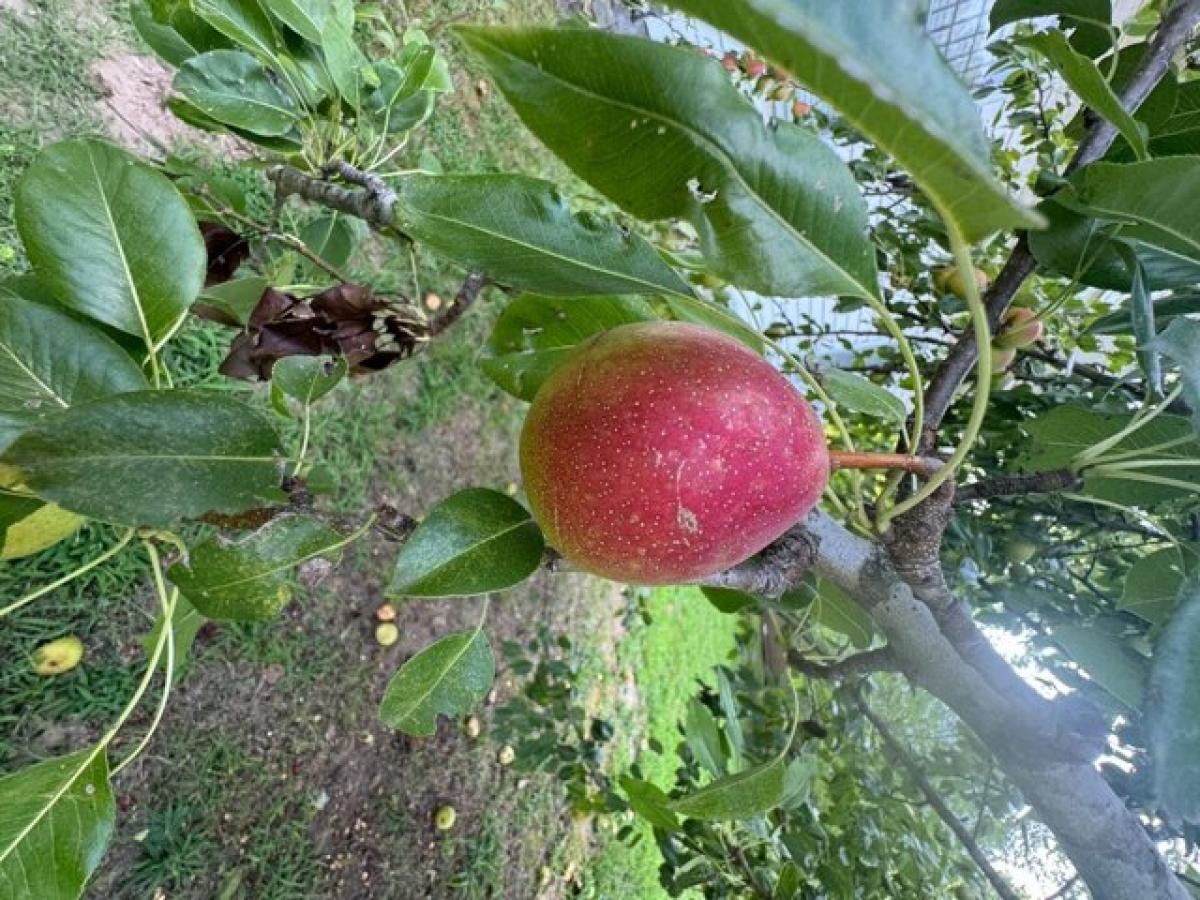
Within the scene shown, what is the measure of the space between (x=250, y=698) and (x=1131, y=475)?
65.8 inches

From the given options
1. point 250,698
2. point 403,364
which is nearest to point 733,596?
point 250,698

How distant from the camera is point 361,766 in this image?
193 centimetres

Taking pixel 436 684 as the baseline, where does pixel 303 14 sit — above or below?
above

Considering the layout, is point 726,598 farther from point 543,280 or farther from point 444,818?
point 444,818

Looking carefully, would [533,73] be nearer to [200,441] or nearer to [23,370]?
[200,441]

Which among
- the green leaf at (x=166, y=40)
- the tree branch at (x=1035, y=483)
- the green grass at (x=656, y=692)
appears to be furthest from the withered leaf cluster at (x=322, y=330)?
the green grass at (x=656, y=692)

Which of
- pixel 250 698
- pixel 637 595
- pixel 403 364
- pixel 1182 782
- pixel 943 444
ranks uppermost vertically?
pixel 1182 782

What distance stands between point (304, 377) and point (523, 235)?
0.28m

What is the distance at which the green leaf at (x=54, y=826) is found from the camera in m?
0.64

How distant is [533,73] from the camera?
0.41m

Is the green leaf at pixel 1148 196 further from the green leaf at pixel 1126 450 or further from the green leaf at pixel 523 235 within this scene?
the green leaf at pixel 523 235

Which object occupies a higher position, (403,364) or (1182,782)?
(1182,782)

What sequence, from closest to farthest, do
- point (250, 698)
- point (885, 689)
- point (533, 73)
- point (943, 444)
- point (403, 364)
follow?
1. point (533, 73)
2. point (943, 444)
3. point (250, 698)
4. point (403, 364)
5. point (885, 689)

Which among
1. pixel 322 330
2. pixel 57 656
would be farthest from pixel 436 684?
pixel 57 656
